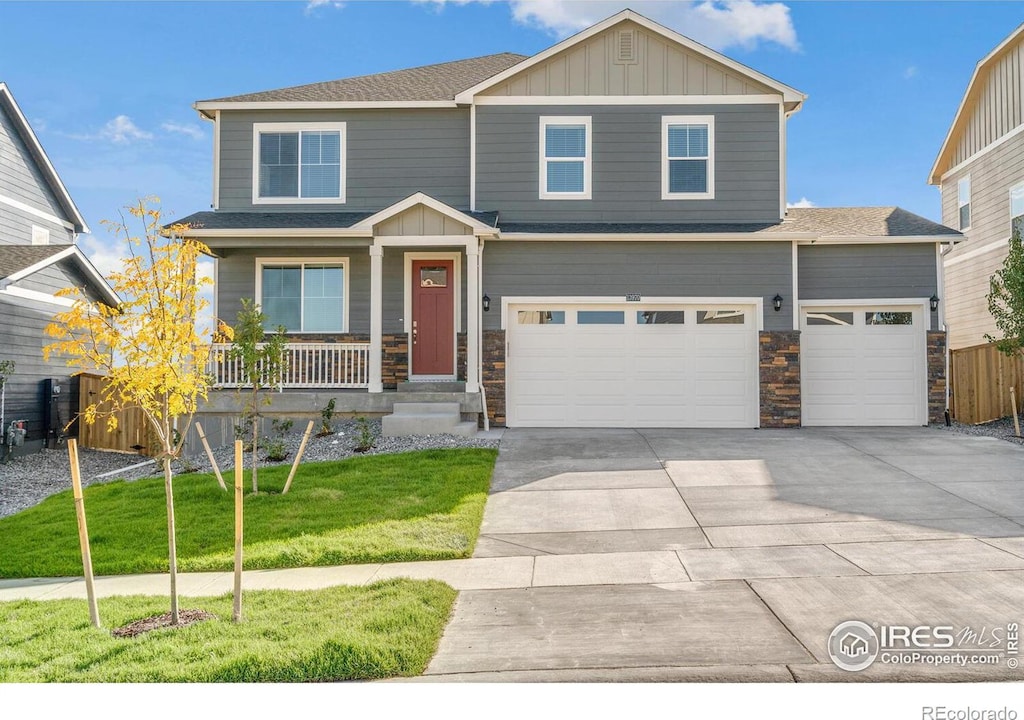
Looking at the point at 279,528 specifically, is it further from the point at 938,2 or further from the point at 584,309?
the point at 938,2

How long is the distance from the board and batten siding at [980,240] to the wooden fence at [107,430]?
59.6 ft

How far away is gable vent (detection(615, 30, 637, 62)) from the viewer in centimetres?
1466

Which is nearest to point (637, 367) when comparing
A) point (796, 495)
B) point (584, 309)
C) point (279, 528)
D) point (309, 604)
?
point (584, 309)

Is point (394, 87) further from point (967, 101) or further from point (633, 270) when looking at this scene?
point (967, 101)

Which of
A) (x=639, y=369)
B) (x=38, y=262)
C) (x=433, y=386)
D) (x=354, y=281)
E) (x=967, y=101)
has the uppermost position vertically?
(x=967, y=101)

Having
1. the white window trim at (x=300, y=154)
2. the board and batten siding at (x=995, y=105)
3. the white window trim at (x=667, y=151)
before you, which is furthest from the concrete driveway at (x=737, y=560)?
the board and batten siding at (x=995, y=105)

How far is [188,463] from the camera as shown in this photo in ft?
A: 37.1

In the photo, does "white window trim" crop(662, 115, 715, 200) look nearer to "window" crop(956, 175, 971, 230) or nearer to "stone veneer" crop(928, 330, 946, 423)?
"stone veneer" crop(928, 330, 946, 423)

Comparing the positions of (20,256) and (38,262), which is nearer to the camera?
(38,262)

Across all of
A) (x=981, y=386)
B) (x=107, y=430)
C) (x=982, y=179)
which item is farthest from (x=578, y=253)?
(x=982, y=179)

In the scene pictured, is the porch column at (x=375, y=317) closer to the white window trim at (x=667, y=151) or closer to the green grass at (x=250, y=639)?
the white window trim at (x=667, y=151)

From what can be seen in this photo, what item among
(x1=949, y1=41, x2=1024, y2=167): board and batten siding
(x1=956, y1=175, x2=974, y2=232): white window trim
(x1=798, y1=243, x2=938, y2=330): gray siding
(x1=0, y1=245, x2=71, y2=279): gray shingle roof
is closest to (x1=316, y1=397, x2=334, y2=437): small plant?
(x1=0, y1=245, x2=71, y2=279): gray shingle roof

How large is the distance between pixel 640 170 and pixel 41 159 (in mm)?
15345

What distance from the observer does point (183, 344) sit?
17.6 feet
